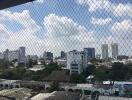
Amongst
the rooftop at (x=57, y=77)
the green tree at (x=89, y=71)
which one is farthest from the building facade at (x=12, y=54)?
the rooftop at (x=57, y=77)

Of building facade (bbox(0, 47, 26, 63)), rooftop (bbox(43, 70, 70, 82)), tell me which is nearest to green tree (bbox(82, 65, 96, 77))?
rooftop (bbox(43, 70, 70, 82))

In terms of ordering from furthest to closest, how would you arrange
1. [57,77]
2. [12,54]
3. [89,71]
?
[89,71], [57,77], [12,54]

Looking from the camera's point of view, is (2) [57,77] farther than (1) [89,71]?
No

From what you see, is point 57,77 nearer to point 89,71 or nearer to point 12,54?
point 89,71

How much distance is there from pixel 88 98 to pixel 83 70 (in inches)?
285

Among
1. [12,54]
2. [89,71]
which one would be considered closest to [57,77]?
[89,71]

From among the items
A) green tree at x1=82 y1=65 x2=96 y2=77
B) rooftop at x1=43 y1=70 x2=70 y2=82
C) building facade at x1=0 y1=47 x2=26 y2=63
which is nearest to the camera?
building facade at x1=0 y1=47 x2=26 y2=63

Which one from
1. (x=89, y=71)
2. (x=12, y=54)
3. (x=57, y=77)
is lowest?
(x=57, y=77)

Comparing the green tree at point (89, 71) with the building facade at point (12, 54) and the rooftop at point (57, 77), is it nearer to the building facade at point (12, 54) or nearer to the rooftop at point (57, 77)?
the rooftop at point (57, 77)

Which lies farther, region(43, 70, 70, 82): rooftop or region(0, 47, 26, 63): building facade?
region(43, 70, 70, 82): rooftop

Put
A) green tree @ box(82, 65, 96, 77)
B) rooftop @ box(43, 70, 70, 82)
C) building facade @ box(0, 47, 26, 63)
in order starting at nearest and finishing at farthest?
building facade @ box(0, 47, 26, 63)
green tree @ box(82, 65, 96, 77)
rooftop @ box(43, 70, 70, 82)

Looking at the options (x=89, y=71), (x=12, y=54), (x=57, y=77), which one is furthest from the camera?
(x=89, y=71)

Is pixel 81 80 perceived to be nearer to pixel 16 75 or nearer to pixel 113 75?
pixel 113 75

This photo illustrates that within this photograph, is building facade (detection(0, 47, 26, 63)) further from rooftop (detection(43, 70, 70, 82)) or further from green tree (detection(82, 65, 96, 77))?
rooftop (detection(43, 70, 70, 82))
